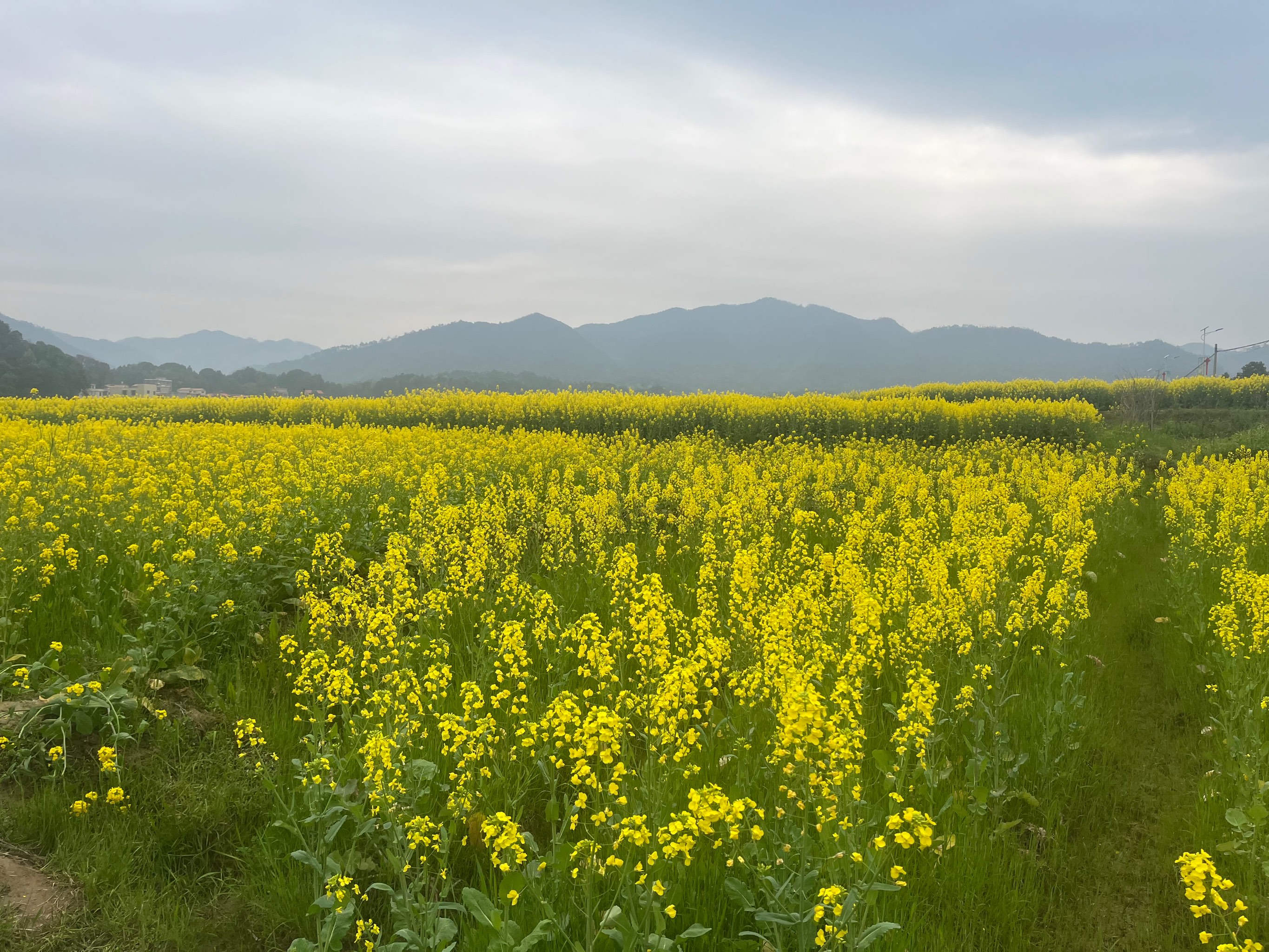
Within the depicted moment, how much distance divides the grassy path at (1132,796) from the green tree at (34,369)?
6038cm

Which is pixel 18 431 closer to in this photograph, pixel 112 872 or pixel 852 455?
pixel 112 872

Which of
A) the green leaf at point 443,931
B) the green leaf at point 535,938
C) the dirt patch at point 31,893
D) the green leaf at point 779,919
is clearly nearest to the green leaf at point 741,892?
Answer: the green leaf at point 779,919

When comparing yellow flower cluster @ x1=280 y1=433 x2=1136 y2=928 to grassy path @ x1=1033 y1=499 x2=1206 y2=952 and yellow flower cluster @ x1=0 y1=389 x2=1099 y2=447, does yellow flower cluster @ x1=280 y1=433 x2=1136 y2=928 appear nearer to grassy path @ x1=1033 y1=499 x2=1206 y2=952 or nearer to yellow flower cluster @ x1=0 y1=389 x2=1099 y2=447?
grassy path @ x1=1033 y1=499 x2=1206 y2=952

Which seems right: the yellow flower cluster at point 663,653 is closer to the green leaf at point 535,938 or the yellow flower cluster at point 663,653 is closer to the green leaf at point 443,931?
the green leaf at point 535,938

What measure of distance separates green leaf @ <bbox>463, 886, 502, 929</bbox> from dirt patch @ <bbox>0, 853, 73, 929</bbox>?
1.87 metres

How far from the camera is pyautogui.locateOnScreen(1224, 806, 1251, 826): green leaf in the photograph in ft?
12.1

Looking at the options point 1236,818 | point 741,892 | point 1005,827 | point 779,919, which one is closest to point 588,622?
point 741,892

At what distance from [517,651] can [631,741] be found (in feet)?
5.43

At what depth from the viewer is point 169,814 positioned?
3686 millimetres

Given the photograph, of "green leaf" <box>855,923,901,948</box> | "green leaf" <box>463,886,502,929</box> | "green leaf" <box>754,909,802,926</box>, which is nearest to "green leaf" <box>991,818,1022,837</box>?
"green leaf" <box>855,923,901,948</box>

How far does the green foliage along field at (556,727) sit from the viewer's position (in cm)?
293

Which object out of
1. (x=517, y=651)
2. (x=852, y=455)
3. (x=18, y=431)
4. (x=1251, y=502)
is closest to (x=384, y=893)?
(x=517, y=651)

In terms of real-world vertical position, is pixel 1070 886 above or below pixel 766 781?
below

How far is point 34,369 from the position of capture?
50844 millimetres
